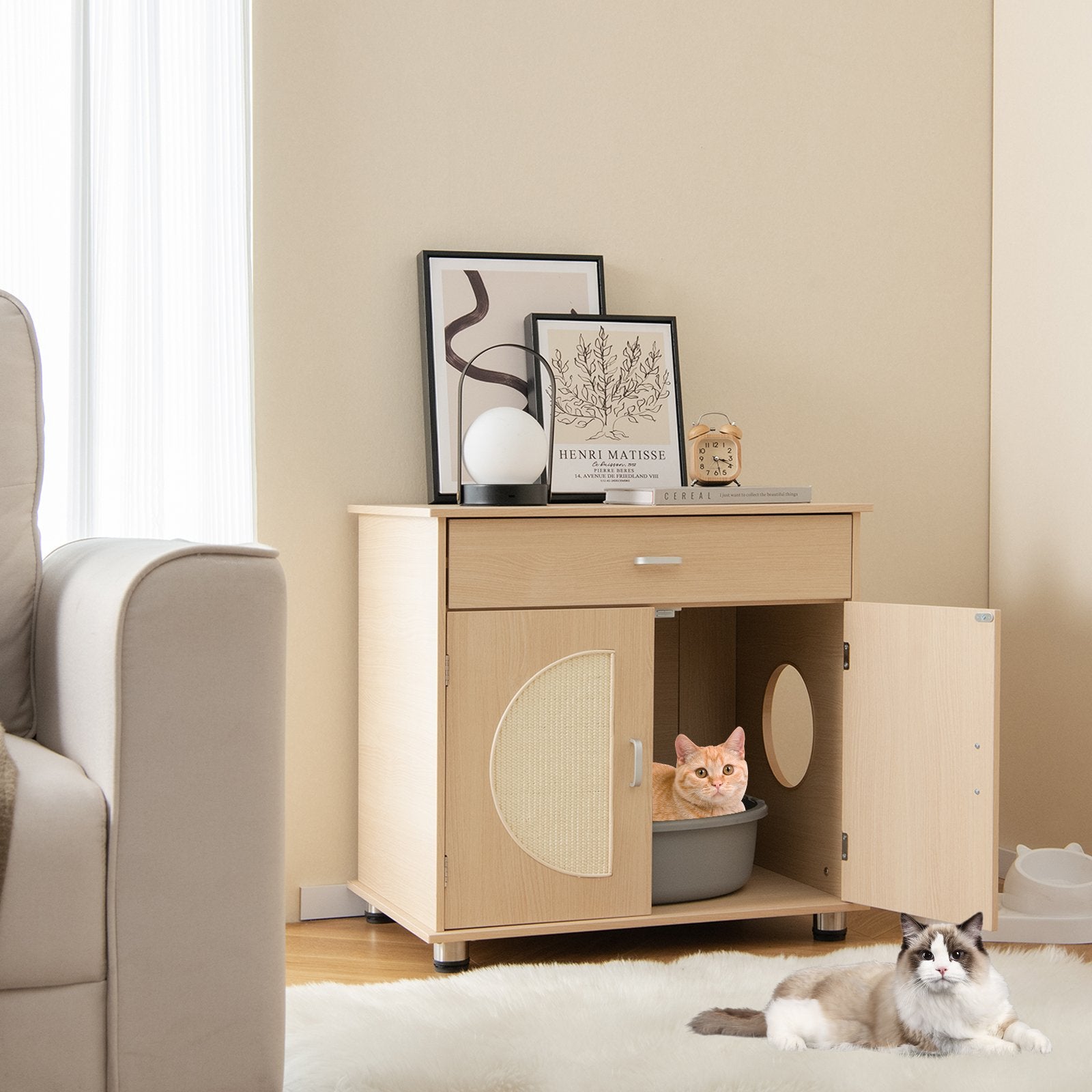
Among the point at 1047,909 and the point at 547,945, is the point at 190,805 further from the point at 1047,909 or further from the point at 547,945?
the point at 1047,909

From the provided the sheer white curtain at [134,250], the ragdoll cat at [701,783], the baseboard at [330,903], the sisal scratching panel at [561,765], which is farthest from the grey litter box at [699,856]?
the sheer white curtain at [134,250]

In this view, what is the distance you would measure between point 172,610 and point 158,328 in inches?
43.2

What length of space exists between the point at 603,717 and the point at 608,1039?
0.53 m

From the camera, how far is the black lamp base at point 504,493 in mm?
2027

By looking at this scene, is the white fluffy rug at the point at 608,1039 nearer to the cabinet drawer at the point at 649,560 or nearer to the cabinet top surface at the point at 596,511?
the cabinet drawer at the point at 649,560

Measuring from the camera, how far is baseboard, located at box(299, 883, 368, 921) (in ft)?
7.63

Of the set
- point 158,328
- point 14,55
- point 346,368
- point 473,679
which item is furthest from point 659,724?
point 14,55

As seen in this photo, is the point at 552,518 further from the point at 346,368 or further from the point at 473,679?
the point at 346,368

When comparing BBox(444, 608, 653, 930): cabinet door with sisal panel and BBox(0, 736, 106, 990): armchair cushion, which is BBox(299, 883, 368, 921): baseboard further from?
BBox(0, 736, 106, 990): armchair cushion

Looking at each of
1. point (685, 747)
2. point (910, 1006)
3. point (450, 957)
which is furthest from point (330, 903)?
point (910, 1006)

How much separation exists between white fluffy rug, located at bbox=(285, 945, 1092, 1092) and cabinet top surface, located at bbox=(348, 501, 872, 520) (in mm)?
684

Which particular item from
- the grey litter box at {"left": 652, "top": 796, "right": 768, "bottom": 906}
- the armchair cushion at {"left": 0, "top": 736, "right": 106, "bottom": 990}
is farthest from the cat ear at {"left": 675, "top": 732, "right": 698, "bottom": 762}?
the armchair cushion at {"left": 0, "top": 736, "right": 106, "bottom": 990}

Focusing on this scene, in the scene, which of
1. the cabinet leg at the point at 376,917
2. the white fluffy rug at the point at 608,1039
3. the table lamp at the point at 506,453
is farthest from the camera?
the cabinet leg at the point at 376,917

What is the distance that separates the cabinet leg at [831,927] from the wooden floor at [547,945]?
0.02 m
